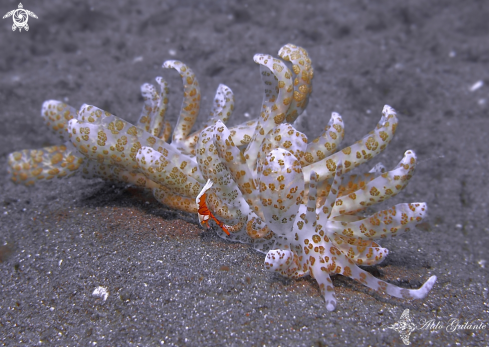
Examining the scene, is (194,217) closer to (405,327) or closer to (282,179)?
(282,179)

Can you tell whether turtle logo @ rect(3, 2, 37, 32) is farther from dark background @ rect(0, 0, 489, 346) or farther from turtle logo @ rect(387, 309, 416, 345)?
turtle logo @ rect(387, 309, 416, 345)

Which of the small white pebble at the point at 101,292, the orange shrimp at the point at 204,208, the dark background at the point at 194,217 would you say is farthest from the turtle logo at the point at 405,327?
the small white pebble at the point at 101,292

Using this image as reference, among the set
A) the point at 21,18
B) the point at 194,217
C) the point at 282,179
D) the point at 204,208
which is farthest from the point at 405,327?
the point at 21,18

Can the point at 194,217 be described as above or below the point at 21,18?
below

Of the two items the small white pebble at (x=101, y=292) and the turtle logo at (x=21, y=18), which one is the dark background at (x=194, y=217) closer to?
the small white pebble at (x=101, y=292)

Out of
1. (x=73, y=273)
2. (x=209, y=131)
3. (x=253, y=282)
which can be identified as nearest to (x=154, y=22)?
(x=209, y=131)

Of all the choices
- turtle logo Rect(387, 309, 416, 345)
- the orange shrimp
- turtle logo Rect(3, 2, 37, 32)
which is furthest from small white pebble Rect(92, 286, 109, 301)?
turtle logo Rect(3, 2, 37, 32)
